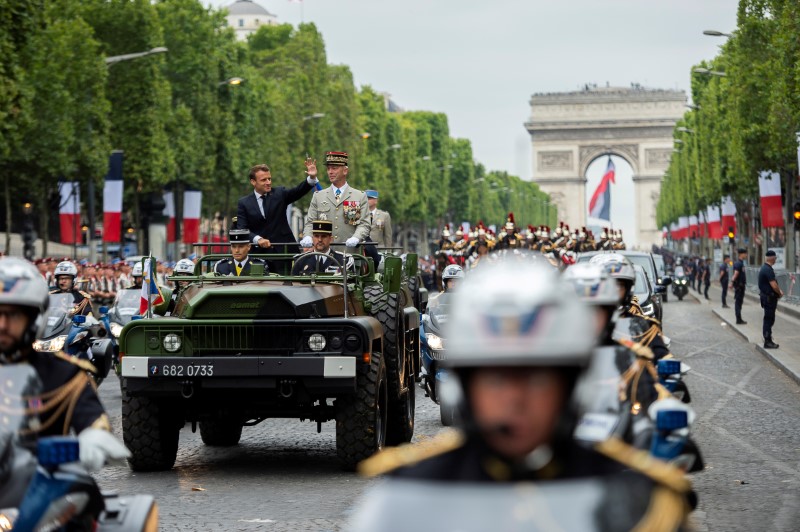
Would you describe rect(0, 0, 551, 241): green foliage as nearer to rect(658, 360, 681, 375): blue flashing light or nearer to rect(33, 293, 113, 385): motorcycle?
rect(33, 293, 113, 385): motorcycle

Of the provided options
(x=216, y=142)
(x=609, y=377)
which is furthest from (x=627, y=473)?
(x=216, y=142)

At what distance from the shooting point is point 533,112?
148 meters

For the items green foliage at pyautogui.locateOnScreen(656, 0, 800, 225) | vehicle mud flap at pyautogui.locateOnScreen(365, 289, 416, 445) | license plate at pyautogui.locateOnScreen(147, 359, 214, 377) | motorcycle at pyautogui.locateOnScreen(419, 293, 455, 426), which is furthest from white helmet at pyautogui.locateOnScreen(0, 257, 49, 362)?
green foliage at pyautogui.locateOnScreen(656, 0, 800, 225)

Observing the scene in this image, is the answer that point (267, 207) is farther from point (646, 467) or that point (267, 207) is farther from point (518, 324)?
point (518, 324)

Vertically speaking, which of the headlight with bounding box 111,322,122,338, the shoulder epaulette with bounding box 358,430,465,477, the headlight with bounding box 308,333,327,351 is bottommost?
the headlight with bounding box 111,322,122,338

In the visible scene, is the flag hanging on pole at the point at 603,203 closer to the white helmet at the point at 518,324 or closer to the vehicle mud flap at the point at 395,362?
the vehicle mud flap at the point at 395,362

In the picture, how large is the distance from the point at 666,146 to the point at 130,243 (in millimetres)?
79680

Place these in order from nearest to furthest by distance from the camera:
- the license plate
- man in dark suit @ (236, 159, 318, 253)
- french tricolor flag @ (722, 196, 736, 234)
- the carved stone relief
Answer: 1. the license plate
2. man in dark suit @ (236, 159, 318, 253)
3. french tricolor flag @ (722, 196, 736, 234)
4. the carved stone relief

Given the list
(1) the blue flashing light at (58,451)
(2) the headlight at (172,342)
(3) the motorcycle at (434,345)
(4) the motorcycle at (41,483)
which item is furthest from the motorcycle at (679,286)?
(1) the blue flashing light at (58,451)

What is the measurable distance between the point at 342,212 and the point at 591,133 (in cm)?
13738

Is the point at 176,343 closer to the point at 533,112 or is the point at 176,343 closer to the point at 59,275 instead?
the point at 59,275

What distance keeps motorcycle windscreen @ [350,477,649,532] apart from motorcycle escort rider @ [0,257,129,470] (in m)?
1.95

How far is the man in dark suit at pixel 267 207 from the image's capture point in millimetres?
14000

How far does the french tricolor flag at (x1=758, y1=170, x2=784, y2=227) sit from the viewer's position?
4478cm
